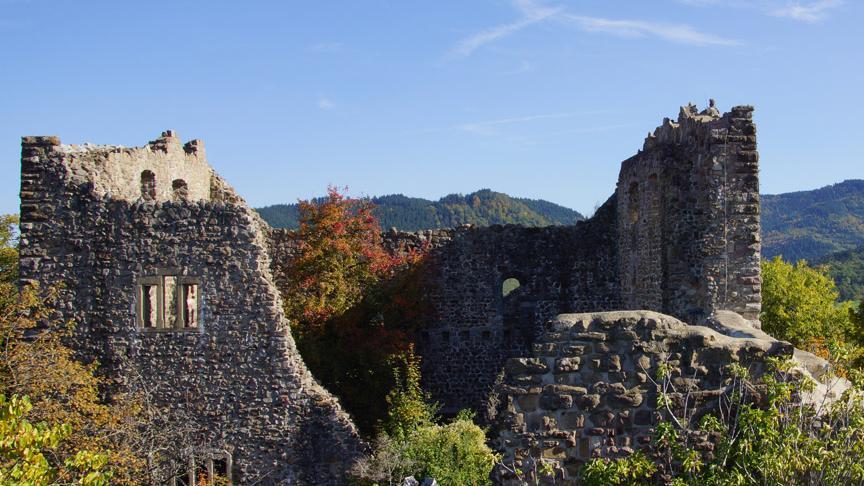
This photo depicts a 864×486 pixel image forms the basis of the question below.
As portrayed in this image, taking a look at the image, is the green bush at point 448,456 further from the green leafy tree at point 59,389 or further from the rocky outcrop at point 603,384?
the rocky outcrop at point 603,384

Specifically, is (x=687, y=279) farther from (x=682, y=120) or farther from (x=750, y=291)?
(x=682, y=120)

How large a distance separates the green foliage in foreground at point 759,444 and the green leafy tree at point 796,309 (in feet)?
107

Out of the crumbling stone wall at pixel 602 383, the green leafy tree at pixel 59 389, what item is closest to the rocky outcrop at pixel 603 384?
the crumbling stone wall at pixel 602 383

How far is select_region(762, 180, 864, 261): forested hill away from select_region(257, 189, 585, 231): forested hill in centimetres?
4330

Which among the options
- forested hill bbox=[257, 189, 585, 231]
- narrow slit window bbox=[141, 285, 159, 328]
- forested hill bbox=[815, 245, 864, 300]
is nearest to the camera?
narrow slit window bbox=[141, 285, 159, 328]

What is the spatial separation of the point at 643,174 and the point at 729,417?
1096 centimetres

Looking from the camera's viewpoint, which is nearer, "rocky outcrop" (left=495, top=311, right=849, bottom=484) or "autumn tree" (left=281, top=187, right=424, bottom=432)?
"rocky outcrop" (left=495, top=311, right=849, bottom=484)

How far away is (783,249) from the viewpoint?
109 metres

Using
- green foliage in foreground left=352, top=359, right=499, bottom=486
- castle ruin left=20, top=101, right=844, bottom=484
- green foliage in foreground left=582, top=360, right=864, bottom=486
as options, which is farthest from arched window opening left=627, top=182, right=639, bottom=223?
green foliage in foreground left=582, top=360, right=864, bottom=486

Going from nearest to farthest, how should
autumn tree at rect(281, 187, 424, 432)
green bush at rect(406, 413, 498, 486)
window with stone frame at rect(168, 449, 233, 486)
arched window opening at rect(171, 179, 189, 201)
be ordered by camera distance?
window with stone frame at rect(168, 449, 233, 486), green bush at rect(406, 413, 498, 486), arched window opening at rect(171, 179, 189, 201), autumn tree at rect(281, 187, 424, 432)

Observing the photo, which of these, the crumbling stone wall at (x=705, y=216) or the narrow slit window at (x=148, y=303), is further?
the narrow slit window at (x=148, y=303)

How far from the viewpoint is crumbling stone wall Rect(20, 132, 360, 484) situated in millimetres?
14805

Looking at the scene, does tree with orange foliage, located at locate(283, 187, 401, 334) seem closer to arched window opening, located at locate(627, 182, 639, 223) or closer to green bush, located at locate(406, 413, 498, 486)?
green bush, located at locate(406, 413, 498, 486)

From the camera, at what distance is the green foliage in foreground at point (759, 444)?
683 centimetres
